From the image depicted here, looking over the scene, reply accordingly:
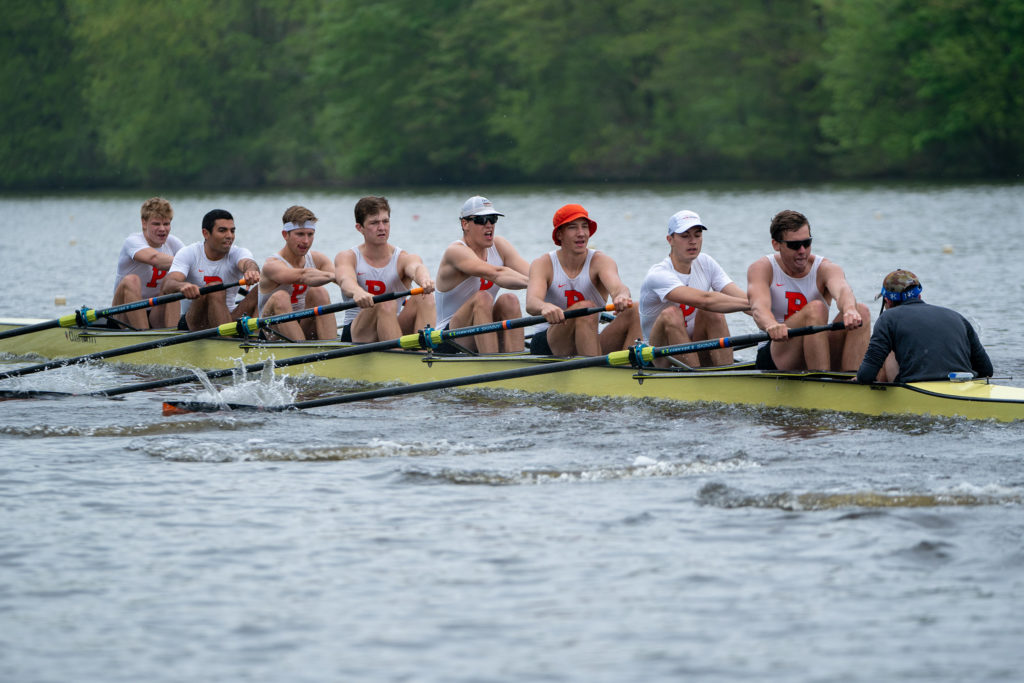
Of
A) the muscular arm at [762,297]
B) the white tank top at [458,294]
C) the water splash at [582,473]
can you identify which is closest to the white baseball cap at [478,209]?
the white tank top at [458,294]

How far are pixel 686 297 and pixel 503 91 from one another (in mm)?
52216

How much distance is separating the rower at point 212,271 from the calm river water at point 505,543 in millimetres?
1396

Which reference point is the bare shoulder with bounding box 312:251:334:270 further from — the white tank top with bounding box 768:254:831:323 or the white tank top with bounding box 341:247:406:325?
the white tank top with bounding box 768:254:831:323

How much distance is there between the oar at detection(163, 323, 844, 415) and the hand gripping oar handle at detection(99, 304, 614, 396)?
0.35m

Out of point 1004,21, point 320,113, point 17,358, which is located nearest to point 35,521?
point 17,358

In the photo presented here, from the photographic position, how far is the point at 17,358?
14172 millimetres

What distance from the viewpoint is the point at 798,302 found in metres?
9.55

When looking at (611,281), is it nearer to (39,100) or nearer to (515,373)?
(515,373)

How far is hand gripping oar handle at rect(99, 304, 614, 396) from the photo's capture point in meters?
10.1

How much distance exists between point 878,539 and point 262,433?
452 centimetres

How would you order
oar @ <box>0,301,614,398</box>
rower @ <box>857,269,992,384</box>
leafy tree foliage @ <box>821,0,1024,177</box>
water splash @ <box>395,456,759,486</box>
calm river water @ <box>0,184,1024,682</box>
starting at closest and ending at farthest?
1. calm river water @ <box>0,184,1024,682</box>
2. water splash @ <box>395,456,759,486</box>
3. rower @ <box>857,269,992,384</box>
4. oar @ <box>0,301,614,398</box>
5. leafy tree foliage @ <box>821,0,1024,177</box>

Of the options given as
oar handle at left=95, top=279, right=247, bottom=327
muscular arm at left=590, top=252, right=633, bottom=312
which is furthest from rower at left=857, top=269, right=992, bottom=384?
oar handle at left=95, top=279, right=247, bottom=327

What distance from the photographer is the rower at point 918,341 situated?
871cm

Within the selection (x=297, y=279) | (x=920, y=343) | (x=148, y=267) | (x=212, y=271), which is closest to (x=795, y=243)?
(x=920, y=343)
